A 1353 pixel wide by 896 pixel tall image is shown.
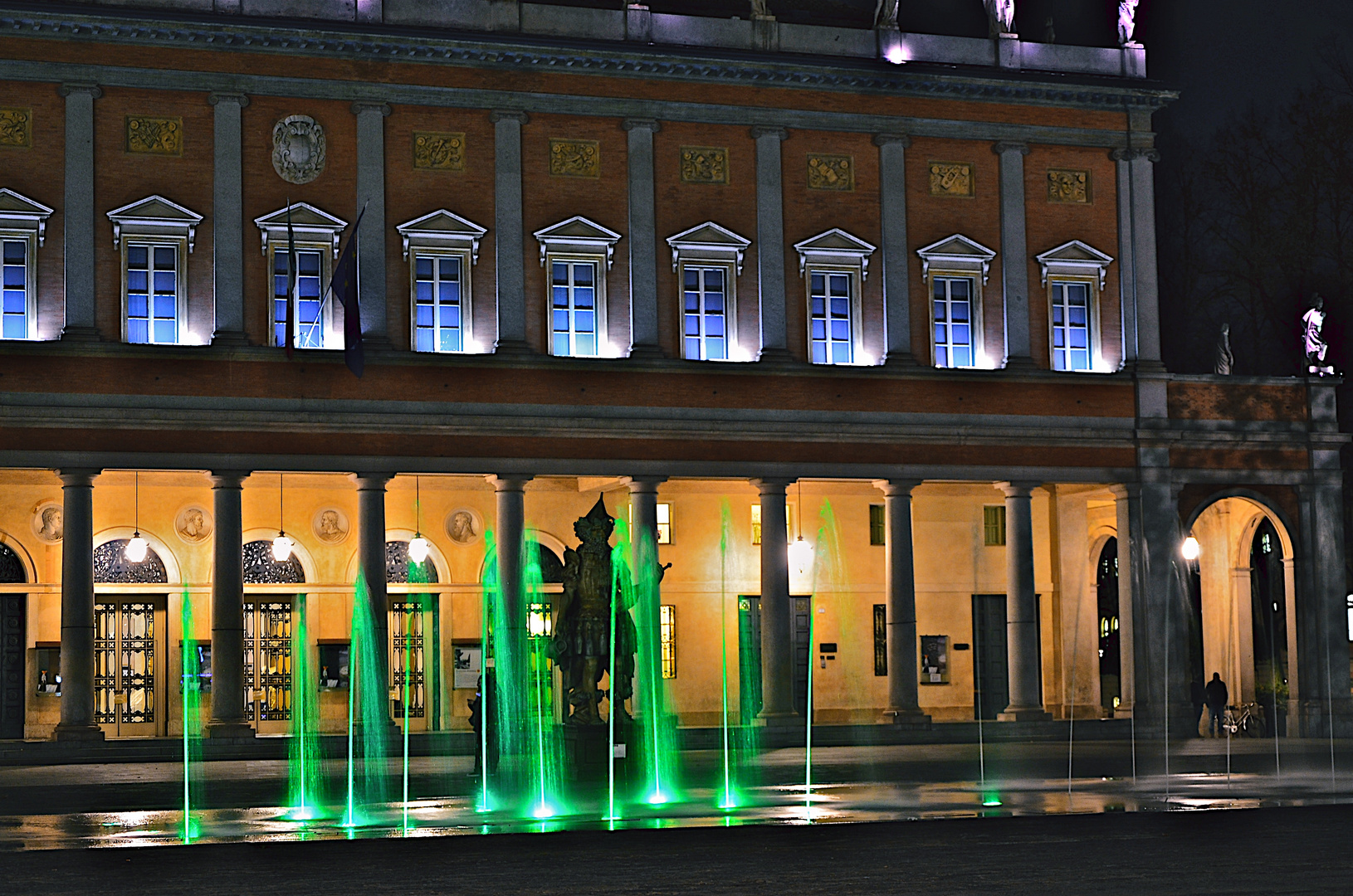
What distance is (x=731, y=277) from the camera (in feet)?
121

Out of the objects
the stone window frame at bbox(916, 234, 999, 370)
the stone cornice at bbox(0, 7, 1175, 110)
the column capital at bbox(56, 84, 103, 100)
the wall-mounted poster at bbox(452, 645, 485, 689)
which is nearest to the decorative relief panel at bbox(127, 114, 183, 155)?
the column capital at bbox(56, 84, 103, 100)

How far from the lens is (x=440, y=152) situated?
35531mm

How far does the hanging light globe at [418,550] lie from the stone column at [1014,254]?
12809 mm

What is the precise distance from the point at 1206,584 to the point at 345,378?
808 inches

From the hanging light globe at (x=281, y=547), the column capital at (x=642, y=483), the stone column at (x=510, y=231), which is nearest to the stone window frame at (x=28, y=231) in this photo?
the hanging light globe at (x=281, y=547)

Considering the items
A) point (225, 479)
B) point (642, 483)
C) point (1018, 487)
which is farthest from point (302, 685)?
point (1018, 487)

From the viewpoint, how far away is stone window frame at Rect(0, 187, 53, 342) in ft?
108

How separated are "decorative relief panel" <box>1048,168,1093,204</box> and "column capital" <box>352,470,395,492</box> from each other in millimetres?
15548

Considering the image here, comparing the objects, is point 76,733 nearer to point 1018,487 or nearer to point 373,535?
A: point 373,535

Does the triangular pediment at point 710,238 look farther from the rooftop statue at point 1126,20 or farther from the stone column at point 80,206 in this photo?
the stone column at point 80,206

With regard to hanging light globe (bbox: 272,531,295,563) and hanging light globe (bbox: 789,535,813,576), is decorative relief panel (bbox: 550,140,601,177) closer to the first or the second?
hanging light globe (bbox: 272,531,295,563)

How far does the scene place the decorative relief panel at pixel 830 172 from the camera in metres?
37.6

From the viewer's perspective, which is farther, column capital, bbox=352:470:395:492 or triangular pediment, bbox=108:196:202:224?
column capital, bbox=352:470:395:492

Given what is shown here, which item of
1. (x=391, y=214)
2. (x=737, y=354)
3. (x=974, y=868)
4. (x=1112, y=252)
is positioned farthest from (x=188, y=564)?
(x=974, y=868)
